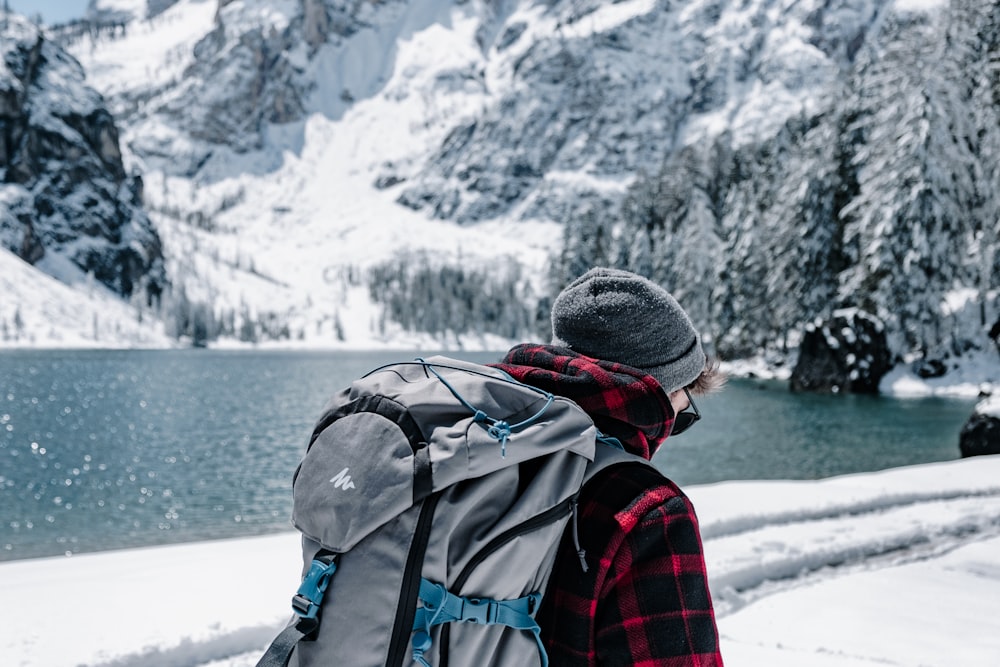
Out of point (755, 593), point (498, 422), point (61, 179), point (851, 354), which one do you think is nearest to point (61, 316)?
point (61, 179)

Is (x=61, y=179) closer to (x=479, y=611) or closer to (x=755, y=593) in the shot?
(x=755, y=593)

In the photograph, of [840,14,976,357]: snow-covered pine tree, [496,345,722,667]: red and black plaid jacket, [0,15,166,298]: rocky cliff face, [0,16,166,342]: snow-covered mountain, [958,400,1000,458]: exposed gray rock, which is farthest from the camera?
[0,15,166,298]: rocky cliff face

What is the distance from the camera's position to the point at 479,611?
141 centimetres

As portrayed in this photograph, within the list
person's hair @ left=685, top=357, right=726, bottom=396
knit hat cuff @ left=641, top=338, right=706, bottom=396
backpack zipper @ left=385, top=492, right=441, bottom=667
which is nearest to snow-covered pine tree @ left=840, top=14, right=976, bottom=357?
person's hair @ left=685, top=357, right=726, bottom=396

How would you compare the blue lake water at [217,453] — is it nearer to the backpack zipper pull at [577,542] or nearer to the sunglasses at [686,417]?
the sunglasses at [686,417]

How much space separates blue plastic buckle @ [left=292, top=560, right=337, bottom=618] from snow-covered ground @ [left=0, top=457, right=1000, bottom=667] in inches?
122

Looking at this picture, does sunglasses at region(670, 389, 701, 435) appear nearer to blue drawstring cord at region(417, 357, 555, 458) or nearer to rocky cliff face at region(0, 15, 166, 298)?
blue drawstring cord at region(417, 357, 555, 458)

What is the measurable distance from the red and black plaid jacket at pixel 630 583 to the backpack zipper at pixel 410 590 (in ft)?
1.19

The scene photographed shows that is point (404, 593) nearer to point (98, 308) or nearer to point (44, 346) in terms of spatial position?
point (44, 346)

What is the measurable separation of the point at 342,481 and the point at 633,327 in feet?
2.55

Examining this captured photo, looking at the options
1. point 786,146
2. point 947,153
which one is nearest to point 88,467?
point 947,153

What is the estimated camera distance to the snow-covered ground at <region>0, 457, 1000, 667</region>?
4.04 m

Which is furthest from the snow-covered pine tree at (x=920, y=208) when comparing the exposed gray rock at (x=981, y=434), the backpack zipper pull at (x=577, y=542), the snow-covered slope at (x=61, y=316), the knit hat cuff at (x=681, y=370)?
the snow-covered slope at (x=61, y=316)

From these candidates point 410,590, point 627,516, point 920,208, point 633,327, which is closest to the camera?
point 410,590
